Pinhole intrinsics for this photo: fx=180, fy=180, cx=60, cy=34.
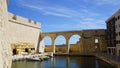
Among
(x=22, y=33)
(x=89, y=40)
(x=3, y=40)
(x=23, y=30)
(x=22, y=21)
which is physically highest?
(x=22, y=21)

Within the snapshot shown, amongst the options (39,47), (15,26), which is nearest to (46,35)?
(39,47)

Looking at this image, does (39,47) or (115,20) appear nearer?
(115,20)

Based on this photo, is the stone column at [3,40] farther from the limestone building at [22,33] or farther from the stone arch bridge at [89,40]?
the stone arch bridge at [89,40]

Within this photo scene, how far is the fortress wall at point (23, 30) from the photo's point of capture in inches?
1345

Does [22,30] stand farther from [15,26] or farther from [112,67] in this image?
[112,67]

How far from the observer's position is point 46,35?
147 feet

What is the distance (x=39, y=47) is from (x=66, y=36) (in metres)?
7.49

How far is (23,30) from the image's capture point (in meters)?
38.4

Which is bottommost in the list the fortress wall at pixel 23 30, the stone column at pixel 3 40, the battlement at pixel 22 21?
the stone column at pixel 3 40

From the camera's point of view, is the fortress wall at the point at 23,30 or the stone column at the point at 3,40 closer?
the stone column at the point at 3,40

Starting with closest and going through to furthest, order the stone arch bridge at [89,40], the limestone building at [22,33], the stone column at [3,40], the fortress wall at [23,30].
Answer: the stone column at [3,40] → the limestone building at [22,33] → the fortress wall at [23,30] → the stone arch bridge at [89,40]

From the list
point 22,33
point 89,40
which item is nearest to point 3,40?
point 22,33

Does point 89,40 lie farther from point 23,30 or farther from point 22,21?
point 22,21

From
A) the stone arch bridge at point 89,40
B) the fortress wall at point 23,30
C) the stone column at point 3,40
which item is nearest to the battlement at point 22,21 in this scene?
the fortress wall at point 23,30
